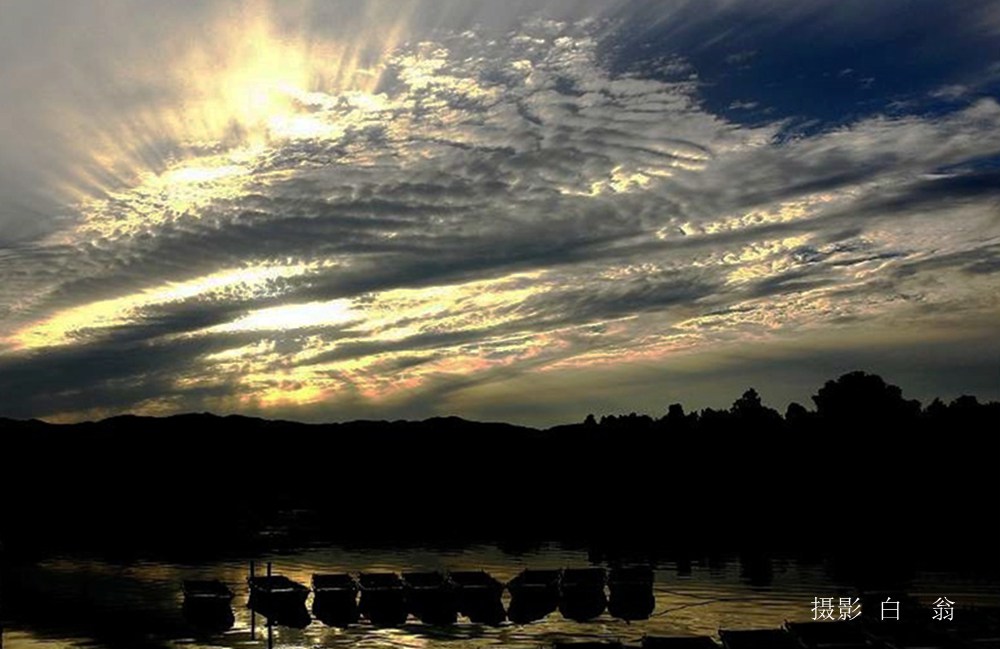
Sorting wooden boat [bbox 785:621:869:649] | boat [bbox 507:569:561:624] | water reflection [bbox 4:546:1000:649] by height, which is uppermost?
wooden boat [bbox 785:621:869:649]

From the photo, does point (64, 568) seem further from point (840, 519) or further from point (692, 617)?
point (840, 519)

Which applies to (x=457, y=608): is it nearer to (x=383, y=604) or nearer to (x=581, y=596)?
(x=383, y=604)

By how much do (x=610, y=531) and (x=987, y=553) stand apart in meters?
57.5

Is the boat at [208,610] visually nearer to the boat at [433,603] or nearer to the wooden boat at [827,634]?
the boat at [433,603]

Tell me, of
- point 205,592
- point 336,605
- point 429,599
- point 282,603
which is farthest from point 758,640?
point 205,592

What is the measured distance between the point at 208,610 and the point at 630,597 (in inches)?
1269

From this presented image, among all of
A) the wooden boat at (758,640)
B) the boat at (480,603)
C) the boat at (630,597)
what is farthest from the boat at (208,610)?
the wooden boat at (758,640)

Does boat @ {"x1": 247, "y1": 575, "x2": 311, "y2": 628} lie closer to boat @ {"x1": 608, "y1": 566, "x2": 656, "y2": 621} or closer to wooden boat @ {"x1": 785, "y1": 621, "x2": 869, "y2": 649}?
boat @ {"x1": 608, "y1": 566, "x2": 656, "y2": 621}

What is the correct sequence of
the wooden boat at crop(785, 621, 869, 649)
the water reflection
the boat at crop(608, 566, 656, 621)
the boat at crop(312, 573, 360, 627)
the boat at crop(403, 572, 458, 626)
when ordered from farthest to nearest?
the boat at crop(608, 566, 656, 621), the boat at crop(312, 573, 360, 627), the boat at crop(403, 572, 458, 626), the water reflection, the wooden boat at crop(785, 621, 869, 649)

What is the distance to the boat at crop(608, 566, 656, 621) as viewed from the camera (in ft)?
260

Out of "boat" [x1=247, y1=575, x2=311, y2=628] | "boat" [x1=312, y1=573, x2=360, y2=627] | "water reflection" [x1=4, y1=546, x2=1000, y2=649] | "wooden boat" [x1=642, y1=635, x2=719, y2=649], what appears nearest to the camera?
"wooden boat" [x1=642, y1=635, x2=719, y2=649]

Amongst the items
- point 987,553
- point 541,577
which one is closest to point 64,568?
point 541,577

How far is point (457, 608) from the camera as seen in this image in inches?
2985

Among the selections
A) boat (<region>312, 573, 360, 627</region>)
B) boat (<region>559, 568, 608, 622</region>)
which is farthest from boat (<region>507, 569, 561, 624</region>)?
boat (<region>312, 573, 360, 627</region>)
